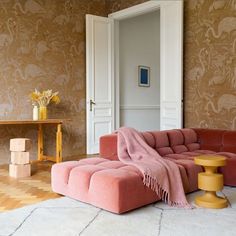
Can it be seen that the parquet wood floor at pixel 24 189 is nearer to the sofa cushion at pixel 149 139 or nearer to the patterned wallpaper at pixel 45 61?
the patterned wallpaper at pixel 45 61

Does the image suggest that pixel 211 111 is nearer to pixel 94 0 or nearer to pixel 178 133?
pixel 178 133

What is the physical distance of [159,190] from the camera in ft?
9.57

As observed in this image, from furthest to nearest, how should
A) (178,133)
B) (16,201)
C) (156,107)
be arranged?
(156,107), (178,133), (16,201)

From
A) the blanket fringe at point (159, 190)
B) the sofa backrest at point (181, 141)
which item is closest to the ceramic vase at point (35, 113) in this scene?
the sofa backrest at point (181, 141)

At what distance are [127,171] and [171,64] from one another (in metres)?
2.64

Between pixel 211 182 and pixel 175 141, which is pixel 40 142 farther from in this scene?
pixel 211 182

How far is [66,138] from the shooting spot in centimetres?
570

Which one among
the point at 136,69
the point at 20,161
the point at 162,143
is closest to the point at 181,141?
the point at 162,143

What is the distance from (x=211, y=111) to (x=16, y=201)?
2.99 m

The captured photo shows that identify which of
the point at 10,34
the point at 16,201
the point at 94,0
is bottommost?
the point at 16,201

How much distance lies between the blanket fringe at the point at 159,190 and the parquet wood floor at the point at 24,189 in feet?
3.16

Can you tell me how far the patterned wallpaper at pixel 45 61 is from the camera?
4.92 metres

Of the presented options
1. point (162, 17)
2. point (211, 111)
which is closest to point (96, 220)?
point (211, 111)

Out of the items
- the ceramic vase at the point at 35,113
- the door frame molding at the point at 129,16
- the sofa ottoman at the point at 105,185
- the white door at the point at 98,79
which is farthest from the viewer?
the white door at the point at 98,79
